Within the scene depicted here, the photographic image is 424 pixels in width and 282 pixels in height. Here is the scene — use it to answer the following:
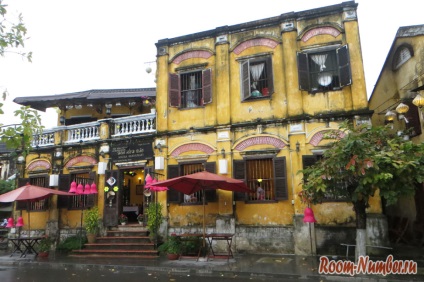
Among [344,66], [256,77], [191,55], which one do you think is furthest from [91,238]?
[344,66]

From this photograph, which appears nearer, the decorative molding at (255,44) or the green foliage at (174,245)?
the green foliage at (174,245)

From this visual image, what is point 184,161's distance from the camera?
45.1ft

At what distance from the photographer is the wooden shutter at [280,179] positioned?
477 inches

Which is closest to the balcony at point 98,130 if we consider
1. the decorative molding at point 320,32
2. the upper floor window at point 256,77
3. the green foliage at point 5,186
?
the upper floor window at point 256,77

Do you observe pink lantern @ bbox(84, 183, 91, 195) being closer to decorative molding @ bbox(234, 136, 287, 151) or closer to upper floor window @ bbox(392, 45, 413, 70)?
decorative molding @ bbox(234, 136, 287, 151)

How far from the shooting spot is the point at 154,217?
1319cm

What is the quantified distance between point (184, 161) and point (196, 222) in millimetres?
2454

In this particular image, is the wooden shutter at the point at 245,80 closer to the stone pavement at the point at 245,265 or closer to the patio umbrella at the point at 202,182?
the patio umbrella at the point at 202,182

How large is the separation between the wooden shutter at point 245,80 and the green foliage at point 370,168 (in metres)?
5.03

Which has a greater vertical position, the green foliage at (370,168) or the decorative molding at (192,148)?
the decorative molding at (192,148)

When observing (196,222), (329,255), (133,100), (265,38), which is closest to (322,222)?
(329,255)

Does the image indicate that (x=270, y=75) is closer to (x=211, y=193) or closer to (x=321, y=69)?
(x=321, y=69)

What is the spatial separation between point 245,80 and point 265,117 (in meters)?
1.70

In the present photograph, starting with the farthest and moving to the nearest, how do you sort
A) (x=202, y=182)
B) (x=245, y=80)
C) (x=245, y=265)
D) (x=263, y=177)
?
(x=245, y=80) → (x=263, y=177) → (x=202, y=182) → (x=245, y=265)
